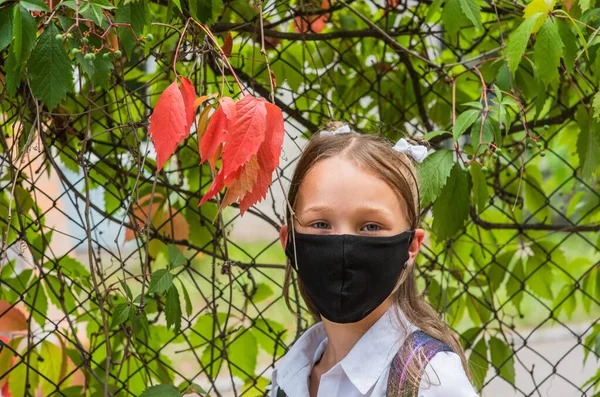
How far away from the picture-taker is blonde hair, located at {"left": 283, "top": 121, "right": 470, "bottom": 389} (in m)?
1.60

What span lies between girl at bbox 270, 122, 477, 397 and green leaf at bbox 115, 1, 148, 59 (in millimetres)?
422

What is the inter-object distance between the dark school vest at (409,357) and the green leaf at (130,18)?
0.77m

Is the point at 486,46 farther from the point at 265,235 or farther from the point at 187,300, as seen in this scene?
the point at 265,235

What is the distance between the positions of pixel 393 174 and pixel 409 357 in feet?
1.15

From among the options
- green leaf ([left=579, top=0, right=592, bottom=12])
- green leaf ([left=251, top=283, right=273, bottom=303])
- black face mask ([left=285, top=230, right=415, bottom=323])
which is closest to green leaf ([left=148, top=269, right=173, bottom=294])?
black face mask ([left=285, top=230, right=415, bottom=323])

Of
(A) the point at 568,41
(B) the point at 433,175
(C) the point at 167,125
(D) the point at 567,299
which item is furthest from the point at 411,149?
(D) the point at 567,299

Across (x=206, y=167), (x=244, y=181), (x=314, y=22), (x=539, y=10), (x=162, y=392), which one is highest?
(x=314, y=22)

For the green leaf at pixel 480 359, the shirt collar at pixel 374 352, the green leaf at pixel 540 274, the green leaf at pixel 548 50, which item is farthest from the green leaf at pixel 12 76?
the green leaf at pixel 540 274

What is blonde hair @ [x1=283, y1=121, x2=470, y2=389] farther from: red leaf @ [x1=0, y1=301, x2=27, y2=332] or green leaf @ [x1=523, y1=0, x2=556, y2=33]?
red leaf @ [x1=0, y1=301, x2=27, y2=332]

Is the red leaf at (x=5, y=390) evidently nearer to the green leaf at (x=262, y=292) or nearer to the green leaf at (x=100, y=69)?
the green leaf at (x=262, y=292)

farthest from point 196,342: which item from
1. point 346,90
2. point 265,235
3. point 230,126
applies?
point 265,235

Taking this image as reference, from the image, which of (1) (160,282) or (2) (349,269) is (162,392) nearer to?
(1) (160,282)

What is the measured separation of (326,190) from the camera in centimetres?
155

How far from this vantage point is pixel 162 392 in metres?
1.84
